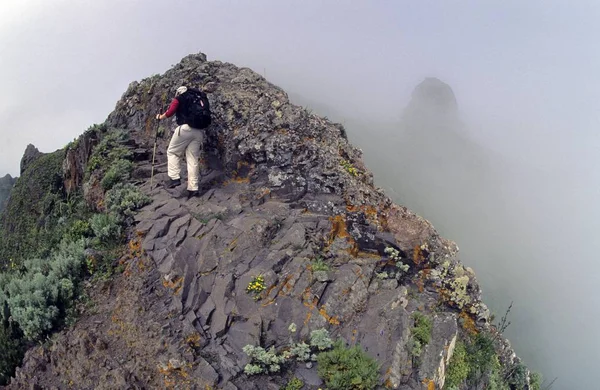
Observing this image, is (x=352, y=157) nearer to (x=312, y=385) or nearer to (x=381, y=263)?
(x=381, y=263)

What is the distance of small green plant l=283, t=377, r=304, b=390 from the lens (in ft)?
24.2

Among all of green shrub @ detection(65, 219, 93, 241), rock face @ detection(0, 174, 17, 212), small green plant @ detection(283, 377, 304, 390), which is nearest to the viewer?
small green plant @ detection(283, 377, 304, 390)

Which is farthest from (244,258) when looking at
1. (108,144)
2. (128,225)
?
(108,144)

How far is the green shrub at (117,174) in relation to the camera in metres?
12.3

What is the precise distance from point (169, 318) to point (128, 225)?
339 centimetres

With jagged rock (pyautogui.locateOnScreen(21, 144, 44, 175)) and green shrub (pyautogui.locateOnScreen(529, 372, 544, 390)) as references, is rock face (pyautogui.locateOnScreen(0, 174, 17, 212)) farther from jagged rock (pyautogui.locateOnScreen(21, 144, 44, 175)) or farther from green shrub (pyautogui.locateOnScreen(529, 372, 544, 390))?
green shrub (pyautogui.locateOnScreen(529, 372, 544, 390))

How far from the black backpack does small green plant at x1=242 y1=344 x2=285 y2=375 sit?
658 centimetres

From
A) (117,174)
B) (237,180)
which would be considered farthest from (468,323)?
(117,174)

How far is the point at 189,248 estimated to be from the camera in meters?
9.76

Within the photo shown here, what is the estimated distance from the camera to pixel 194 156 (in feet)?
39.9

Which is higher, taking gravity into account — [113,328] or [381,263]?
[381,263]

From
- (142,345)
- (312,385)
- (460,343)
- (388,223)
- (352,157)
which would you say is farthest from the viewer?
(352,157)

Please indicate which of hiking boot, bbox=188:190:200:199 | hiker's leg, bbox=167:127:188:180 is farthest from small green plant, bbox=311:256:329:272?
hiker's leg, bbox=167:127:188:180

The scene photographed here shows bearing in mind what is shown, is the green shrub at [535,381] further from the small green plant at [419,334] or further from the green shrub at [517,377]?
the small green plant at [419,334]
